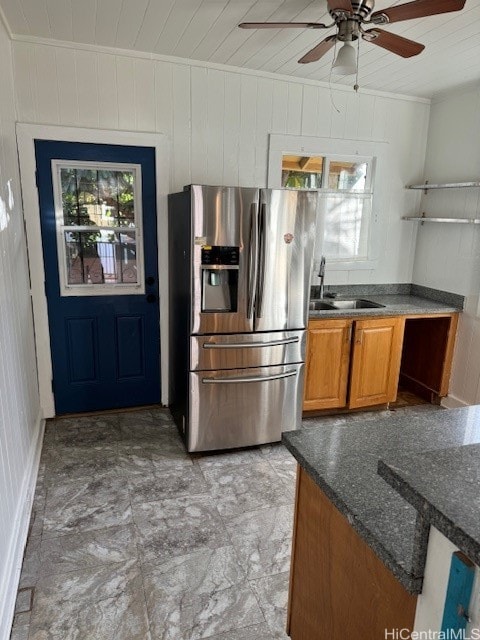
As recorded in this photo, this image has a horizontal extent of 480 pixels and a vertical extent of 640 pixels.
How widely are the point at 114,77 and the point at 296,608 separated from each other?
322cm

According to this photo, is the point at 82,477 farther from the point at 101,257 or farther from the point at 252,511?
the point at 101,257

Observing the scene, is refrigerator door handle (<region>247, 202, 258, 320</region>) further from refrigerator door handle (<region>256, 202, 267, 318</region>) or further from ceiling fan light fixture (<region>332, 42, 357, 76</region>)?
ceiling fan light fixture (<region>332, 42, 357, 76</region>)

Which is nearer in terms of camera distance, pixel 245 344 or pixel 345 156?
pixel 245 344

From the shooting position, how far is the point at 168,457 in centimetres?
286

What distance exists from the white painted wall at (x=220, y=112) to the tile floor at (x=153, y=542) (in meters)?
1.99

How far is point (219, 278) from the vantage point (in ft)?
8.92

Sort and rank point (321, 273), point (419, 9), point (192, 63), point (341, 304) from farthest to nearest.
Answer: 1. point (341, 304)
2. point (321, 273)
3. point (192, 63)
4. point (419, 9)

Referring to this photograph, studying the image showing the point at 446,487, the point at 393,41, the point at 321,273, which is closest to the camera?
the point at 446,487

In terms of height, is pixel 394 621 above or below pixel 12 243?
below

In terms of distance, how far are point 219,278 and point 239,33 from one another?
147 cm

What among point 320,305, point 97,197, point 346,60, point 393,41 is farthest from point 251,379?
point 393,41

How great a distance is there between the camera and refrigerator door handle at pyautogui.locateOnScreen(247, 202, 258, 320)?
264cm

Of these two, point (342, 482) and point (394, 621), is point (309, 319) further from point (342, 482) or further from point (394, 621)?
point (394, 621)

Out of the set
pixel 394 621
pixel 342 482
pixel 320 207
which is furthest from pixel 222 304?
pixel 394 621
